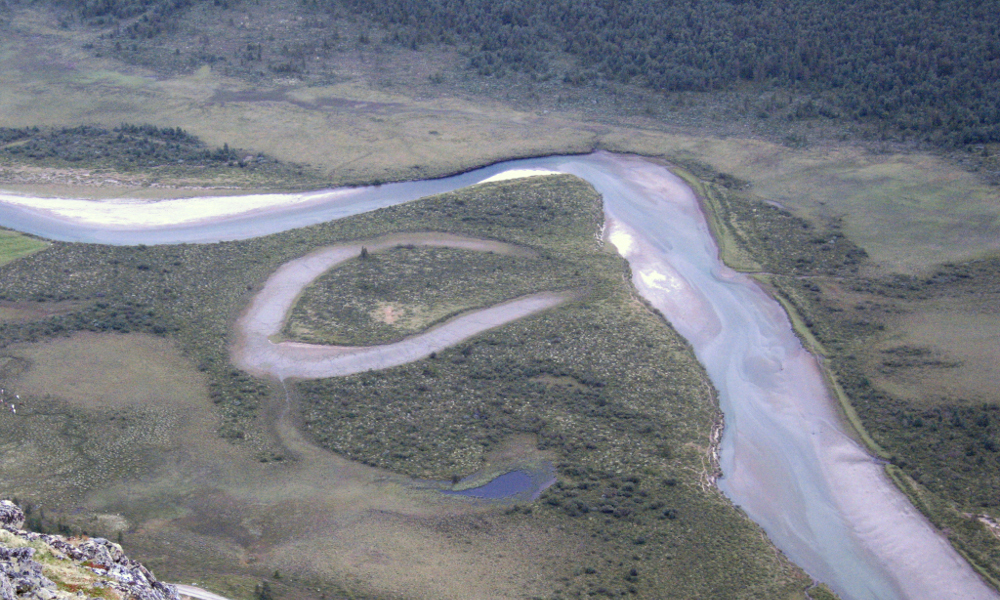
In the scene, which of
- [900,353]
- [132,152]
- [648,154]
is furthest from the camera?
[648,154]

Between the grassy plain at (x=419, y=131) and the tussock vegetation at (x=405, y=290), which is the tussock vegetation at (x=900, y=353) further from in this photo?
the tussock vegetation at (x=405, y=290)

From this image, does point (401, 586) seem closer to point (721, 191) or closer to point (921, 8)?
point (721, 191)

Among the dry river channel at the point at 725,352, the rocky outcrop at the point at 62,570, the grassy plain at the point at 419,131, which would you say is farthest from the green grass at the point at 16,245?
the rocky outcrop at the point at 62,570

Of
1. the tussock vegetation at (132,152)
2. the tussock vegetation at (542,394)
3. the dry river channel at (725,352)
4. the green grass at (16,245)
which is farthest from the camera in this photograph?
the tussock vegetation at (132,152)

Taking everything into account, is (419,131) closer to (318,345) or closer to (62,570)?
(318,345)

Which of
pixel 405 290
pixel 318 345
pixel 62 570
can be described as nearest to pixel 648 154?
pixel 405 290

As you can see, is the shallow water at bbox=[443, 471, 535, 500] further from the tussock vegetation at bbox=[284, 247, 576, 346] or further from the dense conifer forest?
the dense conifer forest
